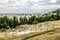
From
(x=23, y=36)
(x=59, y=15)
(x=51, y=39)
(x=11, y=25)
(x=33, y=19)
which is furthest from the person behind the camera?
(x=59, y=15)

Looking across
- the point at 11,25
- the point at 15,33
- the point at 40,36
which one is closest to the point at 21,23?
the point at 11,25

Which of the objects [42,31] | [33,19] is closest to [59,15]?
[33,19]

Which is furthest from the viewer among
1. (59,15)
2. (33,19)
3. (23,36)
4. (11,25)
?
(59,15)

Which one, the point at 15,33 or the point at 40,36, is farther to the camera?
the point at 15,33

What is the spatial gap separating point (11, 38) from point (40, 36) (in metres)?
3.02

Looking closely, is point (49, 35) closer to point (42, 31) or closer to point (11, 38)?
point (42, 31)

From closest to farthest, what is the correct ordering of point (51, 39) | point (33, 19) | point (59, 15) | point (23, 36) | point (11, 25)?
point (51, 39), point (23, 36), point (11, 25), point (33, 19), point (59, 15)

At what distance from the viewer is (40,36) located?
23.8 metres

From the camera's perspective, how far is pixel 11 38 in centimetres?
2438

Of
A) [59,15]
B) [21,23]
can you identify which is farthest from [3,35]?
[59,15]

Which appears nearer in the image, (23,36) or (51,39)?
(51,39)

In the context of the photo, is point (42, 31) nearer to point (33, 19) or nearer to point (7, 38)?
point (7, 38)

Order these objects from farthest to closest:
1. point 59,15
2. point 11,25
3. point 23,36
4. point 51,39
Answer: point 59,15 → point 11,25 → point 23,36 → point 51,39

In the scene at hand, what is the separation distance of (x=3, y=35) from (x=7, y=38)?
80 centimetres
